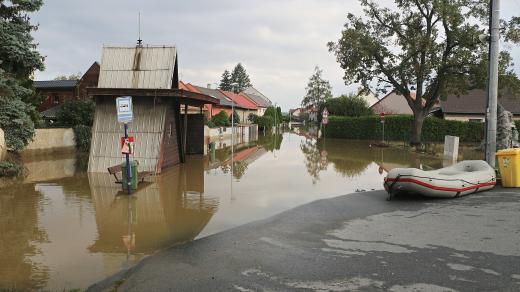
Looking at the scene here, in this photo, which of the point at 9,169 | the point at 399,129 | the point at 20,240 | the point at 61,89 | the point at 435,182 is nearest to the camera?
the point at 20,240

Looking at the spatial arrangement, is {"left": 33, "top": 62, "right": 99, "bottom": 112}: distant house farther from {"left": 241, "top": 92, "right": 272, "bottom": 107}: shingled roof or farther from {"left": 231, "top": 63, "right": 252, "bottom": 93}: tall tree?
{"left": 231, "top": 63, "right": 252, "bottom": 93}: tall tree

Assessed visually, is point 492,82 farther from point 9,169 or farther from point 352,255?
point 9,169

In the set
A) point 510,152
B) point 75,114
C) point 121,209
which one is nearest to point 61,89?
point 75,114

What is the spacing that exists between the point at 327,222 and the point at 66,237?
5061 mm

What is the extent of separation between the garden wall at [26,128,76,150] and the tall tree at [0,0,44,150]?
5706 millimetres

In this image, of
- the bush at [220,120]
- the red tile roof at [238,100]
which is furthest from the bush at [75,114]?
the red tile roof at [238,100]

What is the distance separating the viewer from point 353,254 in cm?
656

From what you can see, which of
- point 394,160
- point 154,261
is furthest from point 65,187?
point 394,160

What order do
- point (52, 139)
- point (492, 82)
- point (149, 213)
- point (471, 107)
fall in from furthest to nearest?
point (471, 107) < point (52, 139) < point (492, 82) < point (149, 213)

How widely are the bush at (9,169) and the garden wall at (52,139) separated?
22.7 feet

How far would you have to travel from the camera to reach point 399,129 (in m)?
38.2

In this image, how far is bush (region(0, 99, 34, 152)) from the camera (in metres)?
16.1

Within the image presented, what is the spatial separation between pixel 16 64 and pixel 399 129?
3067cm

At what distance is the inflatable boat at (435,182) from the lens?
35.2 feet
